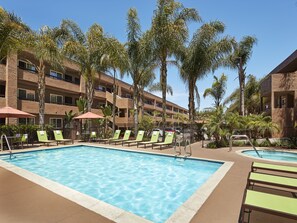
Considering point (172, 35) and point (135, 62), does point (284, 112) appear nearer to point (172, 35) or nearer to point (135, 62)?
point (172, 35)

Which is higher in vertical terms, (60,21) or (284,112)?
(60,21)

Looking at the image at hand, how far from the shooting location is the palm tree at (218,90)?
30641 mm

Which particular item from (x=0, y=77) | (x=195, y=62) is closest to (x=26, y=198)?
(x=195, y=62)

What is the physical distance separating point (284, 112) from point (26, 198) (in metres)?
21.2

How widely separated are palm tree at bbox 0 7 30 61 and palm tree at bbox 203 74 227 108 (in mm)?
24076

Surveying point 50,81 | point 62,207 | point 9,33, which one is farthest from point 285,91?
point 50,81

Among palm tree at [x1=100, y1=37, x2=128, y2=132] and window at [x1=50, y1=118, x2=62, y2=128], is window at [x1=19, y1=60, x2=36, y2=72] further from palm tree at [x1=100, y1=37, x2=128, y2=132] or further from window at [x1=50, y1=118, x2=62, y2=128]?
palm tree at [x1=100, y1=37, x2=128, y2=132]

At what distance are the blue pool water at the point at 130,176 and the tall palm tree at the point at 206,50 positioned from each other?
402 inches

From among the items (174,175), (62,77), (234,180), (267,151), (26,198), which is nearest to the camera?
(26,198)

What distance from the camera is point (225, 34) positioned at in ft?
62.4

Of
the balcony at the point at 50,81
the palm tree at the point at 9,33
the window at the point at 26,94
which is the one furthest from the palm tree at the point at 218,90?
the palm tree at the point at 9,33

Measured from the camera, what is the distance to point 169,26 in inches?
641

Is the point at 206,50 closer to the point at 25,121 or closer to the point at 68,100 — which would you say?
the point at 25,121

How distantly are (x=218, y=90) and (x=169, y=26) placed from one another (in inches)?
690
